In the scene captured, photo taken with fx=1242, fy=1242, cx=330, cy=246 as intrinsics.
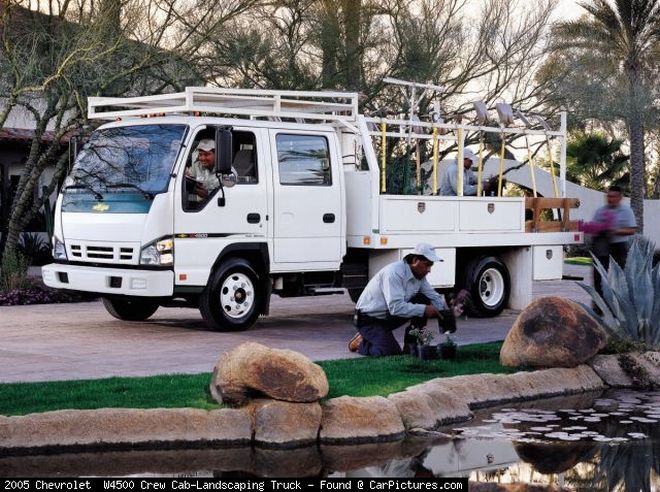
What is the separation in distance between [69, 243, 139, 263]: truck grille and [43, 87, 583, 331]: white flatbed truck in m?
0.02

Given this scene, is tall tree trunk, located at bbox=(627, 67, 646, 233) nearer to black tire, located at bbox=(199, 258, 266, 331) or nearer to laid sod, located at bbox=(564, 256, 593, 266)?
laid sod, located at bbox=(564, 256, 593, 266)

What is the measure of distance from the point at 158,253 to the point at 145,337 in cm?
105

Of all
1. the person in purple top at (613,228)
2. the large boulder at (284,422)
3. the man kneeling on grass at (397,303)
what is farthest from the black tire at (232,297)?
the large boulder at (284,422)

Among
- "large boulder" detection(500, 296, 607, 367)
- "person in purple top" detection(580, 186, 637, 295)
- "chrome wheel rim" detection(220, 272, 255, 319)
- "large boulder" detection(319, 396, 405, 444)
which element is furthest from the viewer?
"person in purple top" detection(580, 186, 637, 295)

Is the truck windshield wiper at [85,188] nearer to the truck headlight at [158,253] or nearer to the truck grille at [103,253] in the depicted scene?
the truck grille at [103,253]

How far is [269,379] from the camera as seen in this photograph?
902 centimetres

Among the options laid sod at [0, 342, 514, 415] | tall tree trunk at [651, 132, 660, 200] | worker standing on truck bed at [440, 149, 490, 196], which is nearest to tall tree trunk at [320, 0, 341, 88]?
worker standing on truck bed at [440, 149, 490, 196]

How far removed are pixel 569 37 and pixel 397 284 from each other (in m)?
21.6

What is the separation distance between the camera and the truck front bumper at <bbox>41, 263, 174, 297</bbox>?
1381 cm

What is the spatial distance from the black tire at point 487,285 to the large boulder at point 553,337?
493 cm

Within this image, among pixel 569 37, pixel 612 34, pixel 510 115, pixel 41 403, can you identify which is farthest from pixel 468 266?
pixel 612 34

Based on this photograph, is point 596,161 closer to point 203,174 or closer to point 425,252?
point 203,174

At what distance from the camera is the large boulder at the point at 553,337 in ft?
37.7

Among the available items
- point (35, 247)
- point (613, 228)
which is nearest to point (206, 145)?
point (613, 228)
